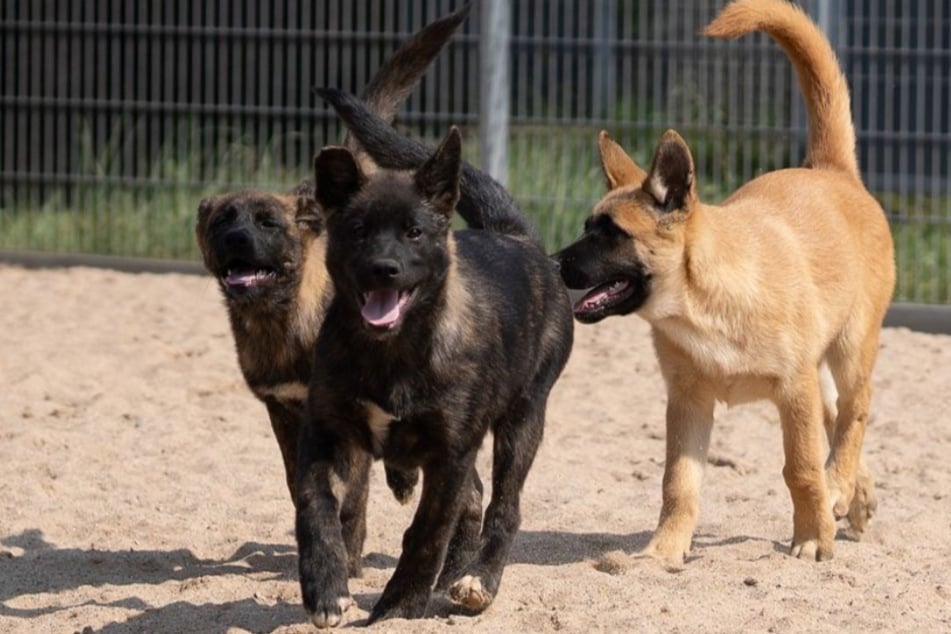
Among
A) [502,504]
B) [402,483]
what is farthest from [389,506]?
[502,504]

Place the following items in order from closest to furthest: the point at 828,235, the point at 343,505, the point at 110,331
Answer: the point at 343,505 < the point at 828,235 < the point at 110,331

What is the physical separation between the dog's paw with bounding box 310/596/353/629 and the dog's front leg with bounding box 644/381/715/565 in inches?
66.7

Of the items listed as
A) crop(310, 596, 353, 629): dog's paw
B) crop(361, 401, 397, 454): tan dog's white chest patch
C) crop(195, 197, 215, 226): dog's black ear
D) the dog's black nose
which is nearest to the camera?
crop(310, 596, 353, 629): dog's paw

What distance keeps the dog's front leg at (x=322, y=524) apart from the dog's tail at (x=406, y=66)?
2.12 m

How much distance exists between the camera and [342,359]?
5.35 m

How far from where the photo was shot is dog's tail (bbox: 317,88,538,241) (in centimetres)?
638

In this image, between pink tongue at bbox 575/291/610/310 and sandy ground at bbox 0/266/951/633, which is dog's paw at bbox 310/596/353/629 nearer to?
sandy ground at bbox 0/266/951/633

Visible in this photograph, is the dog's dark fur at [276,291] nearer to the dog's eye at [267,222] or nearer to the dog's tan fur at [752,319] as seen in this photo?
the dog's eye at [267,222]

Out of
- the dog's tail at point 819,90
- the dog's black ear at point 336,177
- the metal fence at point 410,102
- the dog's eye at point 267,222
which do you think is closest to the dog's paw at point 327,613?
the dog's black ear at point 336,177

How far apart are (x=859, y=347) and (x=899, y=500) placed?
0.65 m

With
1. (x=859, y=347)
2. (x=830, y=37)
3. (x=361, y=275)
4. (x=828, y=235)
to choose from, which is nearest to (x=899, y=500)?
Result: (x=859, y=347)

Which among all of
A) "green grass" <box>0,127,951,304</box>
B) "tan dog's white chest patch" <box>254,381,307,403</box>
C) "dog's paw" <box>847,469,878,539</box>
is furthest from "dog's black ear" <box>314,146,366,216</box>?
"green grass" <box>0,127,951,304</box>

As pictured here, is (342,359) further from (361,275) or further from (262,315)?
(262,315)

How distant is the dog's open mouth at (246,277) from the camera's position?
639 cm
